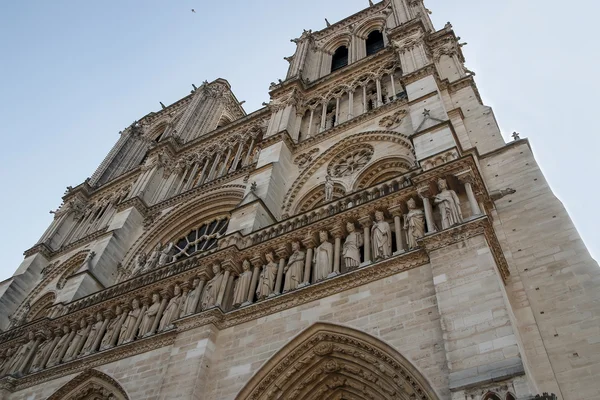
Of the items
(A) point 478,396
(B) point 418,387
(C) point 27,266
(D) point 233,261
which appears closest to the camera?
(A) point 478,396

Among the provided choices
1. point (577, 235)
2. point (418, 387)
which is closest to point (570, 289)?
point (577, 235)

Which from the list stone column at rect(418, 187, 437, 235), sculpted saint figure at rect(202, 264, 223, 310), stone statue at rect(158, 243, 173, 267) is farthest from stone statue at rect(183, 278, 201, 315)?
stone column at rect(418, 187, 437, 235)

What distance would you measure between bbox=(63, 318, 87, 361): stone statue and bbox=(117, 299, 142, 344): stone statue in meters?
1.33

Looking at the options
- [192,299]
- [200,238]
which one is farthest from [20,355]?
[200,238]

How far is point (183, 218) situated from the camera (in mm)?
17219

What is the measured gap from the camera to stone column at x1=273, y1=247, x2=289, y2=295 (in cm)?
985

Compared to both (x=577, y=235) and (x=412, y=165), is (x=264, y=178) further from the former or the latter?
(x=577, y=235)

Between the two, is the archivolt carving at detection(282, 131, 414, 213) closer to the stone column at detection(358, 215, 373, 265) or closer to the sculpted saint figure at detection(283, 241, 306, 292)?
the sculpted saint figure at detection(283, 241, 306, 292)

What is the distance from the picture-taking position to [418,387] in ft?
22.7

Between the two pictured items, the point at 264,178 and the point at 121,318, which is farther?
the point at 264,178

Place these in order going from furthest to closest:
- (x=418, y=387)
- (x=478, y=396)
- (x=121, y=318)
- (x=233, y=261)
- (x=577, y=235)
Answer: (x=121, y=318) → (x=233, y=261) → (x=577, y=235) → (x=418, y=387) → (x=478, y=396)

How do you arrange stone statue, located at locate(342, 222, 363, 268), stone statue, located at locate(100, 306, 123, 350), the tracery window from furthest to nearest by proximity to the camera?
the tracery window
stone statue, located at locate(100, 306, 123, 350)
stone statue, located at locate(342, 222, 363, 268)

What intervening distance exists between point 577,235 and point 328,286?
4066mm

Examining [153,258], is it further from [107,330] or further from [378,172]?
[378,172]
